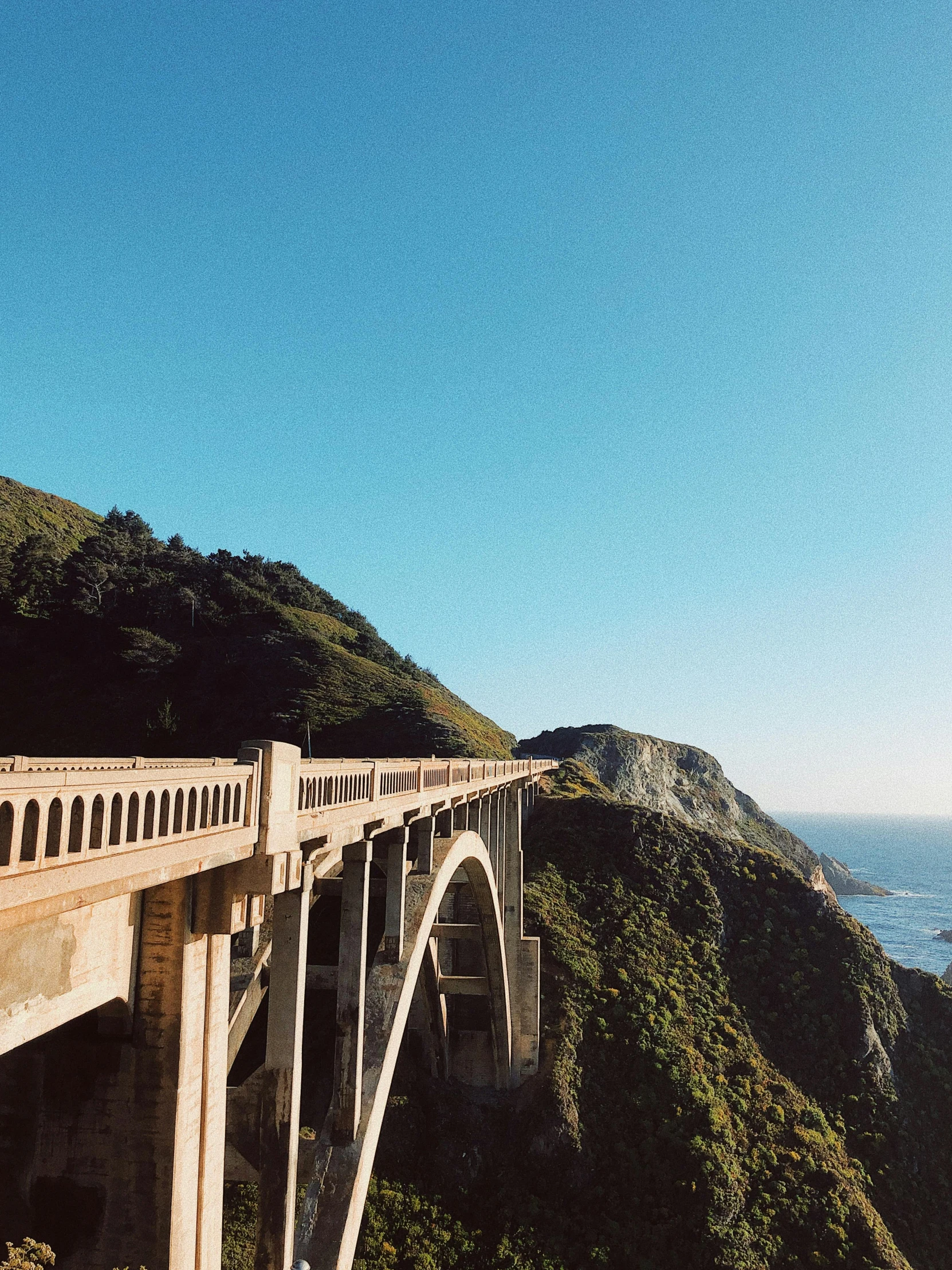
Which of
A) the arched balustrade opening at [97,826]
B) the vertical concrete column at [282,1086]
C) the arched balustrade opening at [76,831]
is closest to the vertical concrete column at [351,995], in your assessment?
the vertical concrete column at [282,1086]

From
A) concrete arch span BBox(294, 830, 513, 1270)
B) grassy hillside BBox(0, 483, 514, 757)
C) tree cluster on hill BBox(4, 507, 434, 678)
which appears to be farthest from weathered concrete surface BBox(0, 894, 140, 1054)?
tree cluster on hill BBox(4, 507, 434, 678)

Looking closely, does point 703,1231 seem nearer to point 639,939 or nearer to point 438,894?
point 639,939

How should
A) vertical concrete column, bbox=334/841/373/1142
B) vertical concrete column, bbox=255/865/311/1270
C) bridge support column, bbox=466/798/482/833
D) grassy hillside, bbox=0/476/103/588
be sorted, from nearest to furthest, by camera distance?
vertical concrete column, bbox=255/865/311/1270 → vertical concrete column, bbox=334/841/373/1142 → bridge support column, bbox=466/798/482/833 → grassy hillside, bbox=0/476/103/588

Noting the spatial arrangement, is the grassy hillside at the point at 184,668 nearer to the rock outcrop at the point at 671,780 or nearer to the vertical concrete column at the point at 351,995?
the rock outcrop at the point at 671,780

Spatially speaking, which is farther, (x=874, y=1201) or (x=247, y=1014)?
(x=874, y=1201)

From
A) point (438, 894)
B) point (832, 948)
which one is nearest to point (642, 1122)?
point (832, 948)

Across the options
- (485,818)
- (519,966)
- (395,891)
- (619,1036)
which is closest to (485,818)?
(485,818)

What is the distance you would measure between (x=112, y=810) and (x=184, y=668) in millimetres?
52127

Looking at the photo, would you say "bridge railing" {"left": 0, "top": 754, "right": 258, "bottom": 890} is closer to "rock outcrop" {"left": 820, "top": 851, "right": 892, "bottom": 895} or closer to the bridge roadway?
the bridge roadway

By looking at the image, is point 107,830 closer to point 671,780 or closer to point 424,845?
point 424,845

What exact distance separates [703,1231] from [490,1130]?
697 centimetres

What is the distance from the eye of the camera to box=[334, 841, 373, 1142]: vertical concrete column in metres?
9.70

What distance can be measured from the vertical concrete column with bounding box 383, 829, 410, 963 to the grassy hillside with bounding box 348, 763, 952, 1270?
584 inches

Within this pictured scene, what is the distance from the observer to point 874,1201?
2561 centimetres
